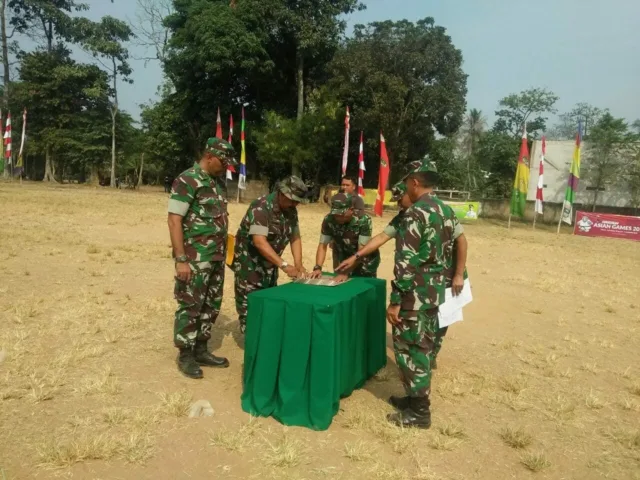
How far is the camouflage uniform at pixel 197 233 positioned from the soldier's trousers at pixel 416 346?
1.62m

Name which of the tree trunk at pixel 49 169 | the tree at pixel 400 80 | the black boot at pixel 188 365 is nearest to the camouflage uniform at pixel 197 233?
the black boot at pixel 188 365

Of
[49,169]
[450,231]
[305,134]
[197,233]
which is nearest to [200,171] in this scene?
[197,233]

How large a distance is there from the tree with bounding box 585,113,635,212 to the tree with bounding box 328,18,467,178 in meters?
8.92

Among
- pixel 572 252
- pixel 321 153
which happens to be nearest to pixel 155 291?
pixel 572 252

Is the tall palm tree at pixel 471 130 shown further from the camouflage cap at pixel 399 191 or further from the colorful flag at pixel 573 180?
the camouflage cap at pixel 399 191

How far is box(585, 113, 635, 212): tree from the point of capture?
28.5 metres

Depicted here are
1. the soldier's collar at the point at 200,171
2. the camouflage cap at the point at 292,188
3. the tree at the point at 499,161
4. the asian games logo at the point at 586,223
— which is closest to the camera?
the soldier's collar at the point at 200,171

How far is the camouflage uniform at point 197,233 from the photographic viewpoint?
3892 mm

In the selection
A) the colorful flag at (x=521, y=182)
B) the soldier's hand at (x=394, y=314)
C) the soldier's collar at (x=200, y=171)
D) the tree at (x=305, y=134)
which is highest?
the tree at (x=305, y=134)

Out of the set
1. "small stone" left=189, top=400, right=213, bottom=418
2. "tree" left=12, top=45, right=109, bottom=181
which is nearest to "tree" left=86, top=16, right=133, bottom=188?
"tree" left=12, top=45, right=109, bottom=181

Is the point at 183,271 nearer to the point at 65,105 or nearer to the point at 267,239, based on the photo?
the point at 267,239

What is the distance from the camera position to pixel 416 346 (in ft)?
11.4

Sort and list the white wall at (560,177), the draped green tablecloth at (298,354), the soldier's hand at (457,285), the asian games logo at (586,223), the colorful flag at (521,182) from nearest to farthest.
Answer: the draped green tablecloth at (298,354) < the soldier's hand at (457,285) < the colorful flag at (521,182) < the asian games logo at (586,223) < the white wall at (560,177)

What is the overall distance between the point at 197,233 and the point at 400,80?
23.6 m
